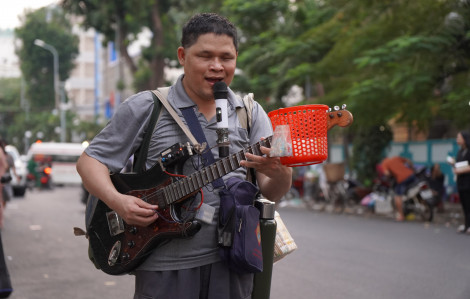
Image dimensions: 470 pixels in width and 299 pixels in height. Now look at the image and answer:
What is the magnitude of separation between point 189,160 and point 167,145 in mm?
112

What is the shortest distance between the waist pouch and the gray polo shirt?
0.21 ft

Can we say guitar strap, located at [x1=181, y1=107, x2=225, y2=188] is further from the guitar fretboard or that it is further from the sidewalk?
the sidewalk

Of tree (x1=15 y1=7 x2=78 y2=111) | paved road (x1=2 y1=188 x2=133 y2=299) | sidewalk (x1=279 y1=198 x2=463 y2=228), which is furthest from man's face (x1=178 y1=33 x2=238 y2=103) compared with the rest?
tree (x1=15 y1=7 x2=78 y2=111)

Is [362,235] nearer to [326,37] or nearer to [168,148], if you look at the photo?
[326,37]

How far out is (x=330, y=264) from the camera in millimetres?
8773

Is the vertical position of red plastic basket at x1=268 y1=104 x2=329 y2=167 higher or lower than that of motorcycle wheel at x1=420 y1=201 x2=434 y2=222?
higher

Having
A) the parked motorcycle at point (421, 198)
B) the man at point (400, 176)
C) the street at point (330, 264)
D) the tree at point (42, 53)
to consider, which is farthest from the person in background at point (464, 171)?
the tree at point (42, 53)

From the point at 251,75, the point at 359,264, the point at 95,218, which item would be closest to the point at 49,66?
the point at 251,75

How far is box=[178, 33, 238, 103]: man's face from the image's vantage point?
2.76 m

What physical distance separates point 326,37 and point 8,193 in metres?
8.34

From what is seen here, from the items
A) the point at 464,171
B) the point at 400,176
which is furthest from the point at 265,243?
the point at 400,176

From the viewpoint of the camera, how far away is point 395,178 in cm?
1484

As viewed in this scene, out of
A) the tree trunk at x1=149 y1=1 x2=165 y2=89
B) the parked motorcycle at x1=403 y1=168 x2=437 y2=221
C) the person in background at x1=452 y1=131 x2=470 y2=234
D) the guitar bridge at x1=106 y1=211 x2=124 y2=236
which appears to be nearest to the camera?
the guitar bridge at x1=106 y1=211 x2=124 y2=236

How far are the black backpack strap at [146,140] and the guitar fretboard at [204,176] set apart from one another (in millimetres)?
171
